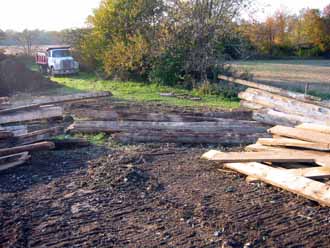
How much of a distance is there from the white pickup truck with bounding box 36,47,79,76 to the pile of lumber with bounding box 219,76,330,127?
13.7m

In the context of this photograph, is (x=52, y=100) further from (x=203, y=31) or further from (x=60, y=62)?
(x=60, y=62)

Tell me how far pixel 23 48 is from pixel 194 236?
Result: 3672cm

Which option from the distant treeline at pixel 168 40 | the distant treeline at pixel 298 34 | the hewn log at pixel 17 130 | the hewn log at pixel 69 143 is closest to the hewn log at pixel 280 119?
the hewn log at pixel 69 143

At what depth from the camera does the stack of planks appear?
21.9 feet

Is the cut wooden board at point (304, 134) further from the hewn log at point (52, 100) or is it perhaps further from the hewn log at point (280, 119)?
the hewn log at point (52, 100)

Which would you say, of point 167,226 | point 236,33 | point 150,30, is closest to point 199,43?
point 236,33

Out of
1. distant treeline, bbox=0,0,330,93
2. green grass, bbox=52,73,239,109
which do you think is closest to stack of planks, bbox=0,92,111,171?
green grass, bbox=52,73,239,109

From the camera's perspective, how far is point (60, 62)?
23891 mm

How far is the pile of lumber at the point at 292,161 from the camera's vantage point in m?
5.16

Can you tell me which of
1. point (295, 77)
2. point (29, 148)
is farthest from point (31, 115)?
point (295, 77)

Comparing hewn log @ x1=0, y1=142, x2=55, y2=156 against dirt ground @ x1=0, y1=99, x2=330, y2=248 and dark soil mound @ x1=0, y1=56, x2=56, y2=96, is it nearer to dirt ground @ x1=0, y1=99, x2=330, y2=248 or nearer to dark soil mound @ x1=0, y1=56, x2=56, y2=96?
dirt ground @ x1=0, y1=99, x2=330, y2=248

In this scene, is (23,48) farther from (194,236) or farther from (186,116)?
(194,236)

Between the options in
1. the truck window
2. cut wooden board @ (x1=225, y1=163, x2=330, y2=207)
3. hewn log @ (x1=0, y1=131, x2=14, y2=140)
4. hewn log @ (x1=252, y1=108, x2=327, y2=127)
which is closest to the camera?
cut wooden board @ (x1=225, y1=163, x2=330, y2=207)

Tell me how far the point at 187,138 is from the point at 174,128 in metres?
0.42
